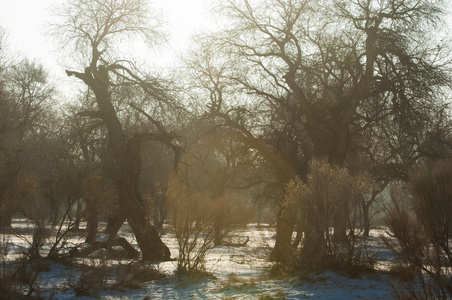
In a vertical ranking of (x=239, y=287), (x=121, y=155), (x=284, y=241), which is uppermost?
(x=121, y=155)

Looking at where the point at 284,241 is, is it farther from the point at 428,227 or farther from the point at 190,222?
the point at 428,227

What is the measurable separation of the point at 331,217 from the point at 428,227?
4.37 metres

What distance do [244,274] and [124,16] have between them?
32.8ft

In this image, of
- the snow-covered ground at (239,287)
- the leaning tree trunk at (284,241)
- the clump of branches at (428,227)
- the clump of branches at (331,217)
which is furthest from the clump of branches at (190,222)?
the clump of branches at (428,227)

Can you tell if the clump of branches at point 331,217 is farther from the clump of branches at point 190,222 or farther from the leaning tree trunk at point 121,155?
the leaning tree trunk at point 121,155

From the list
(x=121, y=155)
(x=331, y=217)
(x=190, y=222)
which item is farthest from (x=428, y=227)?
(x=121, y=155)

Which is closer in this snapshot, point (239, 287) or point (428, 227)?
point (428, 227)

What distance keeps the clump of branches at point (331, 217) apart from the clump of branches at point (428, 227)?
132 inches

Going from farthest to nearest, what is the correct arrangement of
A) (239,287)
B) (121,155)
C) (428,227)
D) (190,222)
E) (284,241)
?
(121,155)
(284,241)
(190,222)
(239,287)
(428,227)

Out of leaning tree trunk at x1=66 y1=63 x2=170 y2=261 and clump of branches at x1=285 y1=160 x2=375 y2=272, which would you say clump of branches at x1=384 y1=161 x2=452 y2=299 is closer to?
clump of branches at x1=285 y1=160 x2=375 y2=272

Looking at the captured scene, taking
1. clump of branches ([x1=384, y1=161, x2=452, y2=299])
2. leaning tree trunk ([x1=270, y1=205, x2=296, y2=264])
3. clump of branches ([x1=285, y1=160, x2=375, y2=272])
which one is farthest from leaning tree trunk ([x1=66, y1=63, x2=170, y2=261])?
clump of branches ([x1=384, y1=161, x2=452, y2=299])

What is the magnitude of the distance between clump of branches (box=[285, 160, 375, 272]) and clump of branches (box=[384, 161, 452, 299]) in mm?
3360

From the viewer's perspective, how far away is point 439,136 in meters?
20.2

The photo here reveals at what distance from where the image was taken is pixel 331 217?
43.9 feet
